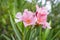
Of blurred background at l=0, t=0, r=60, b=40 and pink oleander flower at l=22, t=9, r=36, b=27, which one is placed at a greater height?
pink oleander flower at l=22, t=9, r=36, b=27

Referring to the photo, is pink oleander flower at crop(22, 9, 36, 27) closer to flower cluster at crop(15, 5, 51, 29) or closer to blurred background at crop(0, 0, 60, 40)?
flower cluster at crop(15, 5, 51, 29)

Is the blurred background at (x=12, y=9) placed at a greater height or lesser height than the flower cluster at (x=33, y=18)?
lesser

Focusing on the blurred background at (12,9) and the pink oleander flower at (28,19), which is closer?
the pink oleander flower at (28,19)

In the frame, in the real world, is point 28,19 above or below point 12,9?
above

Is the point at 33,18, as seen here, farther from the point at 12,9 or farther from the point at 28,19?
the point at 12,9

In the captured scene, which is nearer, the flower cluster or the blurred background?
the flower cluster

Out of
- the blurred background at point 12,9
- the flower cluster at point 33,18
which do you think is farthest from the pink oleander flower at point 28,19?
the blurred background at point 12,9

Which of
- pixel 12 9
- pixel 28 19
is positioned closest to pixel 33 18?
pixel 28 19

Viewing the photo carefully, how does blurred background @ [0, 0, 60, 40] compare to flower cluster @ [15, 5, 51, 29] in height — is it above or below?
below

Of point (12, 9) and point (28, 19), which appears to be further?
point (12, 9)

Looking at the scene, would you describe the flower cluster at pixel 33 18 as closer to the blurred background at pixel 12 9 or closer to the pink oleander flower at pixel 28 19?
the pink oleander flower at pixel 28 19

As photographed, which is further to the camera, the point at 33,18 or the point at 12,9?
the point at 12,9

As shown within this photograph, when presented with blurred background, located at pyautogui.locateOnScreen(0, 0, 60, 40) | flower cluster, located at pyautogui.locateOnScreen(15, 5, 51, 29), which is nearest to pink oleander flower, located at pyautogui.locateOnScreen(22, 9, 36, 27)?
flower cluster, located at pyautogui.locateOnScreen(15, 5, 51, 29)
